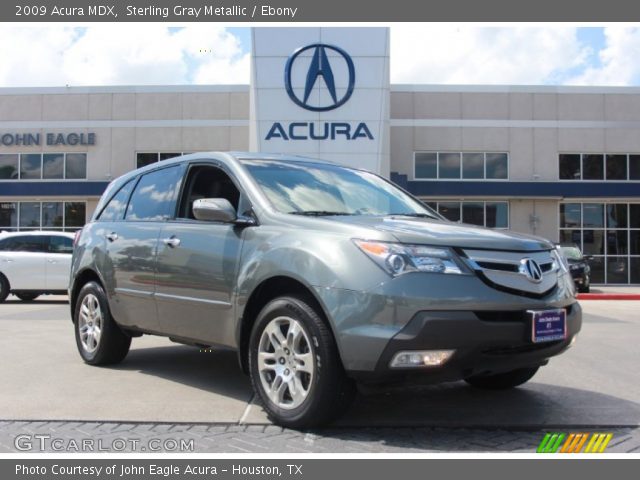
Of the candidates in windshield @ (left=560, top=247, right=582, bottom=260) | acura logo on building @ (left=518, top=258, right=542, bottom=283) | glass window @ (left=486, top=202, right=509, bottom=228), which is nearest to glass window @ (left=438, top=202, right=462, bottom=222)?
glass window @ (left=486, top=202, right=509, bottom=228)

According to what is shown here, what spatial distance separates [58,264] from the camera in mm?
14844

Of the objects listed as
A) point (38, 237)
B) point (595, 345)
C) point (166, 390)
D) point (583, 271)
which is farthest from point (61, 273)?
point (583, 271)

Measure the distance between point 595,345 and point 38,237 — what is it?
40.3 feet

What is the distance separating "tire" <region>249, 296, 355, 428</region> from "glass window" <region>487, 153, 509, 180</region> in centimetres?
2342

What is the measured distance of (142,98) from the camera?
26.8 meters

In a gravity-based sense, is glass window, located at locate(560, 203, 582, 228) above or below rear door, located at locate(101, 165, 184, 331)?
above

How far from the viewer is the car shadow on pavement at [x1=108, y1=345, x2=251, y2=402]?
218 inches

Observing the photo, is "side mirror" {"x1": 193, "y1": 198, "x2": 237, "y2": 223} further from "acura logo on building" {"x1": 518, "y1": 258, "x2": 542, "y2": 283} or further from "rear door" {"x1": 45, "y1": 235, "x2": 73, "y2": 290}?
"rear door" {"x1": 45, "y1": 235, "x2": 73, "y2": 290}

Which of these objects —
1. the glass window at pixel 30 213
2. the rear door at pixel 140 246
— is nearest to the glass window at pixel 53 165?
the glass window at pixel 30 213

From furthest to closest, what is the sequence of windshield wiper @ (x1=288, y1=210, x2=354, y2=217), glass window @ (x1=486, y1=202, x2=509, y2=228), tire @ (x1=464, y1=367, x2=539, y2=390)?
glass window @ (x1=486, y1=202, x2=509, y2=228) < tire @ (x1=464, y1=367, x2=539, y2=390) < windshield wiper @ (x1=288, y1=210, x2=354, y2=217)

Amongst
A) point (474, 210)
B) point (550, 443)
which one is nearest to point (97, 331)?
point (550, 443)

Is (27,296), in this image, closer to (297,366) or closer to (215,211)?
(215,211)
